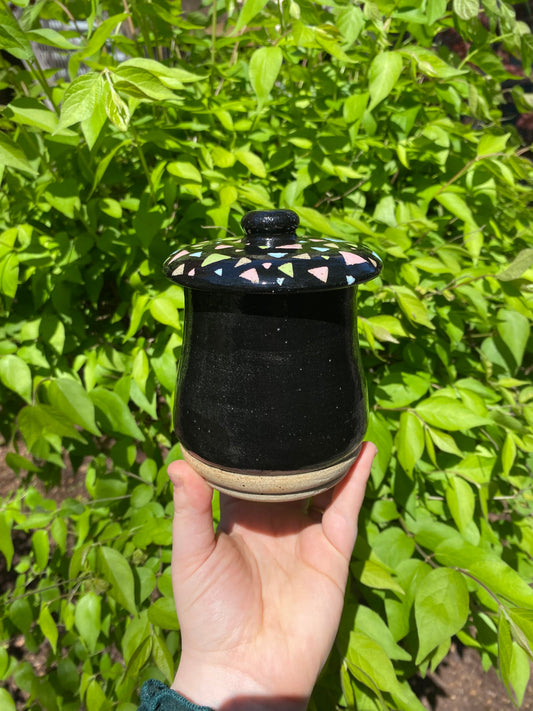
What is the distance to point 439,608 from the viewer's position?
83cm

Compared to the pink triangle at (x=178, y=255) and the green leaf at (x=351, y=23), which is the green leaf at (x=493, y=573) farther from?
the green leaf at (x=351, y=23)

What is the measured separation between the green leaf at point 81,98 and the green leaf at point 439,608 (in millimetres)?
1015

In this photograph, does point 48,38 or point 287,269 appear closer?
point 287,269

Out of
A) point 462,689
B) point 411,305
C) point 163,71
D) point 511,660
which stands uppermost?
point 163,71

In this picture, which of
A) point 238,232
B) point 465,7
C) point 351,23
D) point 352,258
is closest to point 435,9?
point 465,7

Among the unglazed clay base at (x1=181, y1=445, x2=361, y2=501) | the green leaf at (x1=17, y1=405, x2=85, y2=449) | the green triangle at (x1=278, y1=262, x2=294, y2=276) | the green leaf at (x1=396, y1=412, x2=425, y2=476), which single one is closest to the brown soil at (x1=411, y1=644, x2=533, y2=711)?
the green leaf at (x1=396, y1=412, x2=425, y2=476)

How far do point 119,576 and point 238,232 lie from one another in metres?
0.84

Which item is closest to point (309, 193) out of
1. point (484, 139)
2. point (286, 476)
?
point (484, 139)

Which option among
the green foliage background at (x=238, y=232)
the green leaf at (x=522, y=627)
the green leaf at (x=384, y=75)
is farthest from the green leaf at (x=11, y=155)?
the green leaf at (x=522, y=627)

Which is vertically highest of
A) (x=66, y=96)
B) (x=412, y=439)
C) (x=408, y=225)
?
(x=66, y=96)

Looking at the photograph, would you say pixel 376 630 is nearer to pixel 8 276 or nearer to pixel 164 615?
pixel 164 615

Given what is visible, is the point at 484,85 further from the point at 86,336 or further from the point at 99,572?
the point at 99,572

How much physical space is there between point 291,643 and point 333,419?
0.51 meters

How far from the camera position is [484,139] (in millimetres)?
1146
